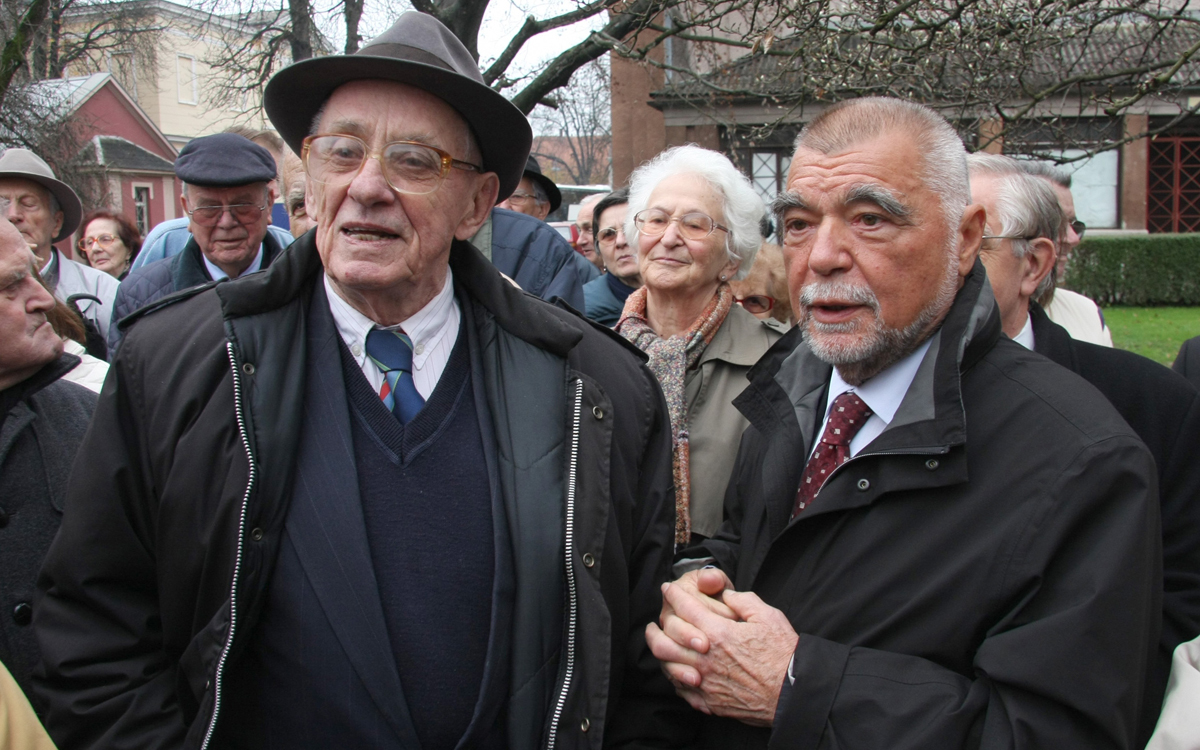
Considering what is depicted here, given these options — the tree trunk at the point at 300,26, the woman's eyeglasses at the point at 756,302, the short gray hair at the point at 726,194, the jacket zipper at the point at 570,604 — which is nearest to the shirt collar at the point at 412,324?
the jacket zipper at the point at 570,604

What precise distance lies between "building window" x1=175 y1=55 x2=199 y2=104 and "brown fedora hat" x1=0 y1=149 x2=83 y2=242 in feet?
142

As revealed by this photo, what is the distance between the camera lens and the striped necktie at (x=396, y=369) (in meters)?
1.94

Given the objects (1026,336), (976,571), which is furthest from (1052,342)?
(976,571)

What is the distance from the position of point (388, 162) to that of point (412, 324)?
36 cm

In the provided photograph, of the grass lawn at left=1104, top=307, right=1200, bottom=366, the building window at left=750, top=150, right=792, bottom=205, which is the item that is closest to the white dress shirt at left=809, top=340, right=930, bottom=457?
the grass lawn at left=1104, top=307, right=1200, bottom=366

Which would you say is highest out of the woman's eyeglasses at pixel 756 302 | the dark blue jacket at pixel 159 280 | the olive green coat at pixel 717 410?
the dark blue jacket at pixel 159 280

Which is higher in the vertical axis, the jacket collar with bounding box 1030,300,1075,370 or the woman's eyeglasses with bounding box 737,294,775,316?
the woman's eyeglasses with bounding box 737,294,775,316

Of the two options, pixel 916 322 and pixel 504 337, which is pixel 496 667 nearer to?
pixel 504 337

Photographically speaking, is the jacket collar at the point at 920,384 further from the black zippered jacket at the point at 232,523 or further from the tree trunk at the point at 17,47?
the tree trunk at the point at 17,47

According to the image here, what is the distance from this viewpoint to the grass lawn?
38.5 feet

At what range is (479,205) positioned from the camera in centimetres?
219

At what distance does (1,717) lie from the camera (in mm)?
1477

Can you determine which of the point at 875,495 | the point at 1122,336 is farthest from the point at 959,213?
the point at 1122,336

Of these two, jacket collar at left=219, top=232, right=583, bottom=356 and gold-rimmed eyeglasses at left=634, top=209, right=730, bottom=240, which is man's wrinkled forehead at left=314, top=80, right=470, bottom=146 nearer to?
jacket collar at left=219, top=232, right=583, bottom=356
